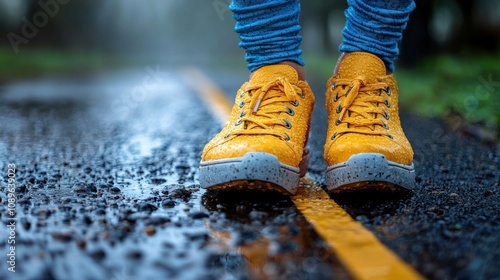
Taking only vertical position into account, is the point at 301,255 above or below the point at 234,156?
below

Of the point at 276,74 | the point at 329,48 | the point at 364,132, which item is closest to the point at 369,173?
the point at 364,132

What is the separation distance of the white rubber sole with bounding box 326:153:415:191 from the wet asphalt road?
62mm

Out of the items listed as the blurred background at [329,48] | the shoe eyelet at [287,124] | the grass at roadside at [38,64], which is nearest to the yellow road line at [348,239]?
the shoe eyelet at [287,124]

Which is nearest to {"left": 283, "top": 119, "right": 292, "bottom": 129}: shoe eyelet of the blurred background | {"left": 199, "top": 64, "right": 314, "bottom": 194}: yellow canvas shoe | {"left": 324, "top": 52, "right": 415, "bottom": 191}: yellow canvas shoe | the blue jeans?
{"left": 199, "top": 64, "right": 314, "bottom": 194}: yellow canvas shoe

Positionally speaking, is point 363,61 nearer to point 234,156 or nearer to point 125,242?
point 234,156

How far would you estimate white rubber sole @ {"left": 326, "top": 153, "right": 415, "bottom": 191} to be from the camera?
2275mm

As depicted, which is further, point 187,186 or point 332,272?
point 187,186

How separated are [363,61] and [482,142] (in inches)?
67.3

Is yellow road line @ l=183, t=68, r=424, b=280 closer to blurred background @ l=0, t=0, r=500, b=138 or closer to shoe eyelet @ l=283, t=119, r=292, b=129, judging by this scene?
shoe eyelet @ l=283, t=119, r=292, b=129

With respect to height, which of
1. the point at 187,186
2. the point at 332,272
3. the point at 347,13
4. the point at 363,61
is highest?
the point at 347,13

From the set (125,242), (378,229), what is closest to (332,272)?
(378,229)

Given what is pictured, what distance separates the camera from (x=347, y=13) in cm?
265

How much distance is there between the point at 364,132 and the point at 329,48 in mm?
19638

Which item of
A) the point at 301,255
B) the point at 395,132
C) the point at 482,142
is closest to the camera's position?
the point at 301,255
